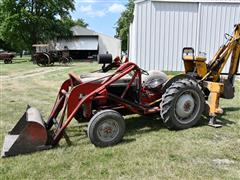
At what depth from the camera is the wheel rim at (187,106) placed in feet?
16.4

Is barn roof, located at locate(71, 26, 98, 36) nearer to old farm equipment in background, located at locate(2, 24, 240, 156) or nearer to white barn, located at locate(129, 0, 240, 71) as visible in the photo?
white barn, located at locate(129, 0, 240, 71)

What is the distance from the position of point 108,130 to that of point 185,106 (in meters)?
1.43

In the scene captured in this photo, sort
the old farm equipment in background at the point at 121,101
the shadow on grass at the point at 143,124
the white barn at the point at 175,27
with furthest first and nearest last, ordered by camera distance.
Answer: the white barn at the point at 175,27 → the shadow on grass at the point at 143,124 → the old farm equipment in background at the point at 121,101

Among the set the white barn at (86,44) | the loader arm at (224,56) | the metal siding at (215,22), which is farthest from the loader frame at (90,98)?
the white barn at (86,44)

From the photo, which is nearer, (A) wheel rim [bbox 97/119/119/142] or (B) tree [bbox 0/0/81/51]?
(A) wheel rim [bbox 97/119/119/142]

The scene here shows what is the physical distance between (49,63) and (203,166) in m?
21.2

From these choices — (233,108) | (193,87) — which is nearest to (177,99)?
(193,87)

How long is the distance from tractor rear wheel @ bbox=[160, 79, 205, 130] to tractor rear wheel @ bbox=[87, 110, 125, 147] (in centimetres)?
84

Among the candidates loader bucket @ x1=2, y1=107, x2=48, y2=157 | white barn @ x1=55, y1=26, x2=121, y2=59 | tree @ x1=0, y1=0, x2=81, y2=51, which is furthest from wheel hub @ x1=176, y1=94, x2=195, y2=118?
white barn @ x1=55, y1=26, x2=121, y2=59

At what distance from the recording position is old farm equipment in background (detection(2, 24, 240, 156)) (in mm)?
4262

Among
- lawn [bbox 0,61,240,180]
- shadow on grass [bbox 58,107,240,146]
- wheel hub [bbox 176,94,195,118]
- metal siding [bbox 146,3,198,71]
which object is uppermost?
metal siding [bbox 146,3,198,71]

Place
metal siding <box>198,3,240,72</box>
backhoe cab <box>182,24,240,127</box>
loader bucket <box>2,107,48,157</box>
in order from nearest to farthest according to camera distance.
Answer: loader bucket <box>2,107,48,157</box> → backhoe cab <box>182,24,240,127</box> → metal siding <box>198,3,240,72</box>

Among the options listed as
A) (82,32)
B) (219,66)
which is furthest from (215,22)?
(82,32)

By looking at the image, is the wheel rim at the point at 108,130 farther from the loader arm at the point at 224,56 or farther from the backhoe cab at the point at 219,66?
the loader arm at the point at 224,56
